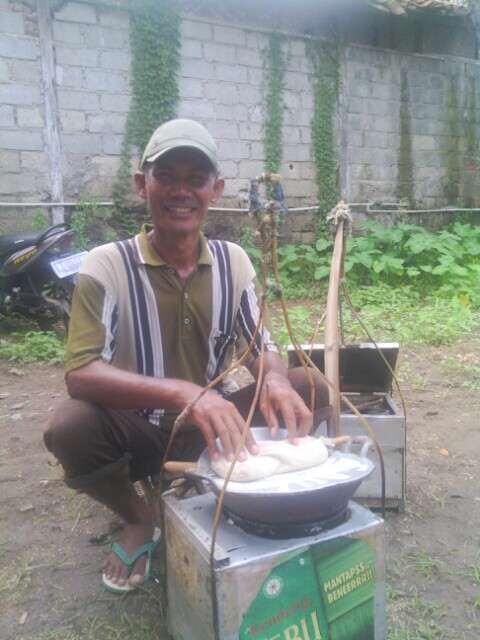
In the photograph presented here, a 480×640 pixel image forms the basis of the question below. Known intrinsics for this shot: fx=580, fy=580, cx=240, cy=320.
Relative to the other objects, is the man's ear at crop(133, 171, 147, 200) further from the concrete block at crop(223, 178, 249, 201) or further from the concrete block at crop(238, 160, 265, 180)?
the concrete block at crop(238, 160, 265, 180)

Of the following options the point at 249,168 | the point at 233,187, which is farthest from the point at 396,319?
the point at 249,168

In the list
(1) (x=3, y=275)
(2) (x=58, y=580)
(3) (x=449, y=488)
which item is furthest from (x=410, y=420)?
(1) (x=3, y=275)

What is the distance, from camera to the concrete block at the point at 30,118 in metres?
5.68

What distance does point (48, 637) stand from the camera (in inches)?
69.9

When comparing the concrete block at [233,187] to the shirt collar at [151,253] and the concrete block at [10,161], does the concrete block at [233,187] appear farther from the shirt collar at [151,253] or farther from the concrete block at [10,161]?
the shirt collar at [151,253]

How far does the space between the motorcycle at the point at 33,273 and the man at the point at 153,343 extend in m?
3.12

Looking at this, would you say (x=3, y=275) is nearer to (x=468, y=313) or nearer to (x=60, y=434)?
(x=60, y=434)

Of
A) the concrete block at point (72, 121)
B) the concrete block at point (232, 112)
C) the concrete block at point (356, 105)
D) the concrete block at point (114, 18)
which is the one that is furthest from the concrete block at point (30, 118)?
the concrete block at point (356, 105)

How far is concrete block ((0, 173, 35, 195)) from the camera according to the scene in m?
5.70

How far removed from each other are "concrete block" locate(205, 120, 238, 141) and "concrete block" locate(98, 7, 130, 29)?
1.33 metres

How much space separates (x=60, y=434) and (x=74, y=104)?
5016mm

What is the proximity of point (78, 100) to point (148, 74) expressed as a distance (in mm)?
814

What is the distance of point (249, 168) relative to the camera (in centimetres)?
Answer: 706

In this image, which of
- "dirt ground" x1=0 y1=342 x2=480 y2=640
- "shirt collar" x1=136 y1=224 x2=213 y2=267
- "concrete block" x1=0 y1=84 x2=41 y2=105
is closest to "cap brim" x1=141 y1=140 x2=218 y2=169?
"shirt collar" x1=136 y1=224 x2=213 y2=267
